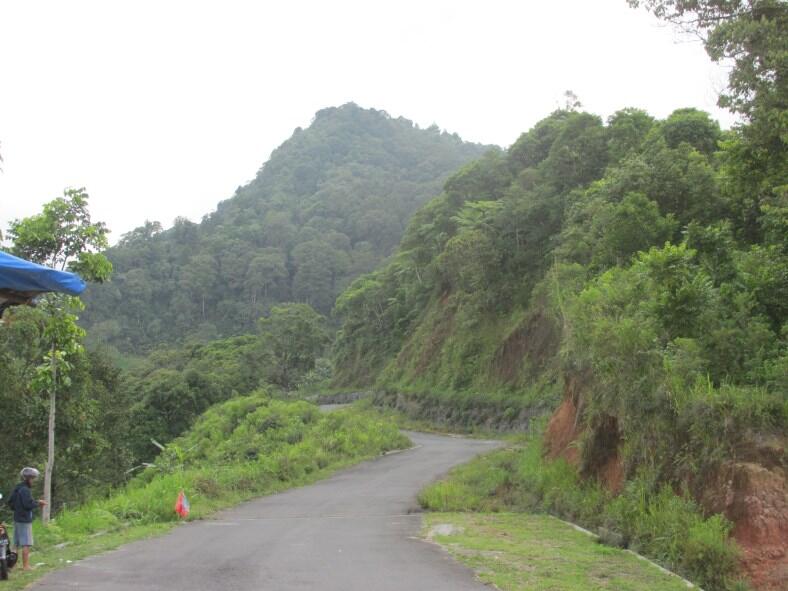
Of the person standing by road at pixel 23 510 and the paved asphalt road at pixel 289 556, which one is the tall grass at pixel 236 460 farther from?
the person standing by road at pixel 23 510

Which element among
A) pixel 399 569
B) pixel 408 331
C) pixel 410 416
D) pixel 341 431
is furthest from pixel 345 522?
pixel 408 331

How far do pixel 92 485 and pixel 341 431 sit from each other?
8891 mm

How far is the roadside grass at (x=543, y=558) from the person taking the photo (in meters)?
7.89

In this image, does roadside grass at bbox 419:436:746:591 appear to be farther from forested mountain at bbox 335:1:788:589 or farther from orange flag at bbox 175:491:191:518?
orange flag at bbox 175:491:191:518

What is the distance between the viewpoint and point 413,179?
398 ft

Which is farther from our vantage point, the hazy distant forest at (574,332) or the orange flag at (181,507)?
the orange flag at (181,507)

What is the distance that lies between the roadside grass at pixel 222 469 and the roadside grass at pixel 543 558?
5332 mm

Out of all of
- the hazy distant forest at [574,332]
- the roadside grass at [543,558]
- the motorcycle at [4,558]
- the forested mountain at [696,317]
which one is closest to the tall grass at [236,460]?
the hazy distant forest at [574,332]

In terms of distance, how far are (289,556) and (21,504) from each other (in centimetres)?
354

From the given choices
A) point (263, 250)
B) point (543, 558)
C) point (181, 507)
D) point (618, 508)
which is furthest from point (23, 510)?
point (263, 250)

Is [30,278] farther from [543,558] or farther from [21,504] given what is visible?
[543,558]

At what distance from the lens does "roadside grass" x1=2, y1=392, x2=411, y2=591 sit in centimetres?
1130

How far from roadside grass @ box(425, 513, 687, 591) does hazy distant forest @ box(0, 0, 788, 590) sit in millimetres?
703

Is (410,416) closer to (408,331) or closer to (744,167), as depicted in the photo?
(408,331)
